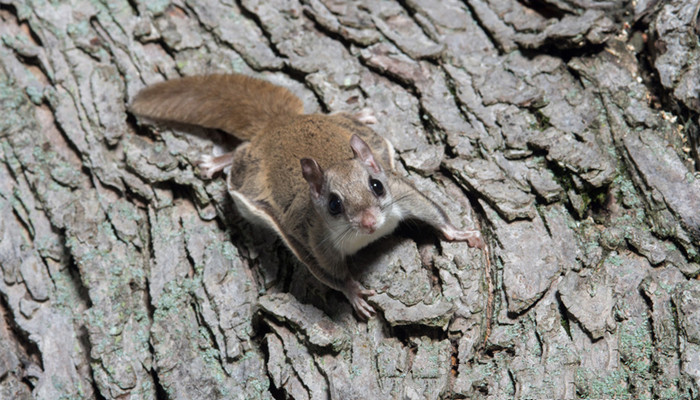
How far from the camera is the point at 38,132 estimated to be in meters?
4.31

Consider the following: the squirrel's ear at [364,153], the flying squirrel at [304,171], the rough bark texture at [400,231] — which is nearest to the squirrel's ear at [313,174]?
the flying squirrel at [304,171]

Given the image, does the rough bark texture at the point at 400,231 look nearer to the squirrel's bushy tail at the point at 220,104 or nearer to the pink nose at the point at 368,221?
the squirrel's bushy tail at the point at 220,104

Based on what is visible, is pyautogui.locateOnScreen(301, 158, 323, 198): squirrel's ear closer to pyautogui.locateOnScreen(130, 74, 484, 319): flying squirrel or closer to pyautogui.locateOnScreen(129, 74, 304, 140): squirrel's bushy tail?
→ pyautogui.locateOnScreen(130, 74, 484, 319): flying squirrel

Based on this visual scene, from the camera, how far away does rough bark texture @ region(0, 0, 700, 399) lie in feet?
10.3

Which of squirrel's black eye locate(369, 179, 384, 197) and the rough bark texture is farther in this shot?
squirrel's black eye locate(369, 179, 384, 197)

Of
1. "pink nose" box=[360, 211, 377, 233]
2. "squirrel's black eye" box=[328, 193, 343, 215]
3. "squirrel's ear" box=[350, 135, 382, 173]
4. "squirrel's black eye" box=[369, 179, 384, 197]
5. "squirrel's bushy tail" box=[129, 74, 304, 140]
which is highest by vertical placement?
"squirrel's ear" box=[350, 135, 382, 173]

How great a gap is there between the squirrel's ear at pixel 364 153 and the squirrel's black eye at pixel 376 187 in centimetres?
12

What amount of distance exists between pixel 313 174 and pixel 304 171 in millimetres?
54

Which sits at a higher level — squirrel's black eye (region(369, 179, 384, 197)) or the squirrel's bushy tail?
squirrel's black eye (region(369, 179, 384, 197))

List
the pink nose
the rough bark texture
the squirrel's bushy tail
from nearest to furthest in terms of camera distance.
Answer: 1. the rough bark texture
2. the pink nose
3. the squirrel's bushy tail

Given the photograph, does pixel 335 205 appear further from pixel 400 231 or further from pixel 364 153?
pixel 400 231

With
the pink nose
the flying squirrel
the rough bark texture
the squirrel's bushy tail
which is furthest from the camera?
the squirrel's bushy tail

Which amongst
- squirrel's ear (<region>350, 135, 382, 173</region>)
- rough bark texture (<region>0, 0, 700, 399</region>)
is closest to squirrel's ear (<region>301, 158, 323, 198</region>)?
squirrel's ear (<region>350, 135, 382, 173</region>)

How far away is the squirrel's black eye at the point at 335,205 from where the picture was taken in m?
3.53
